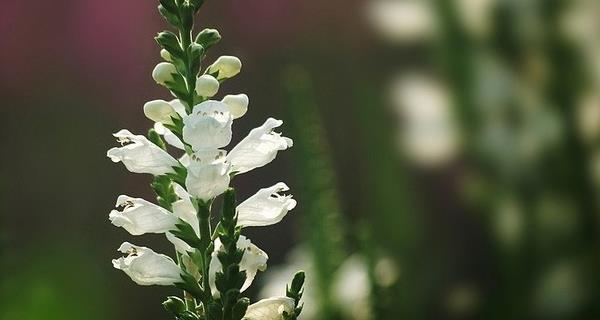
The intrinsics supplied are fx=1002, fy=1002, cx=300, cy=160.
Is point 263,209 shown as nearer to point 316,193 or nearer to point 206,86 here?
point 206,86

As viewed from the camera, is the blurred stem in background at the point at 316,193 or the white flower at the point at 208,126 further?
the blurred stem in background at the point at 316,193

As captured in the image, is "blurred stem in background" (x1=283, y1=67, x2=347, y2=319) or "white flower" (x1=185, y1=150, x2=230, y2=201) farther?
"blurred stem in background" (x1=283, y1=67, x2=347, y2=319)

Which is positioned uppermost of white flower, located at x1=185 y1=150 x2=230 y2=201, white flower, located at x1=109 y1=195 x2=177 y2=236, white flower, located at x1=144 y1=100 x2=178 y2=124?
white flower, located at x1=144 y1=100 x2=178 y2=124

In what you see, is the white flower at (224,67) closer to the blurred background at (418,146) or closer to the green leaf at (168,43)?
the green leaf at (168,43)

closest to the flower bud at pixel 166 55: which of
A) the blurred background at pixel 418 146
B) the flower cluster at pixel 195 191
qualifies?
the flower cluster at pixel 195 191

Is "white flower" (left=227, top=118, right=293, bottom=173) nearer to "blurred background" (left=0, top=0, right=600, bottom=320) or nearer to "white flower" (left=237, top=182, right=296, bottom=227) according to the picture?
"white flower" (left=237, top=182, right=296, bottom=227)

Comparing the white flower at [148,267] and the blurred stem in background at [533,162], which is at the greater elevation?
A: the white flower at [148,267]

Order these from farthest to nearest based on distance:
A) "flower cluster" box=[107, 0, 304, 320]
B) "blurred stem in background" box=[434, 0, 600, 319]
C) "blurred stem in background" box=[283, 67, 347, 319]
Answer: "blurred stem in background" box=[434, 0, 600, 319], "blurred stem in background" box=[283, 67, 347, 319], "flower cluster" box=[107, 0, 304, 320]

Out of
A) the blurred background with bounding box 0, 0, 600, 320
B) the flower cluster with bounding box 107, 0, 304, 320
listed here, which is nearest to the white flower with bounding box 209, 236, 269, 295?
the flower cluster with bounding box 107, 0, 304, 320
